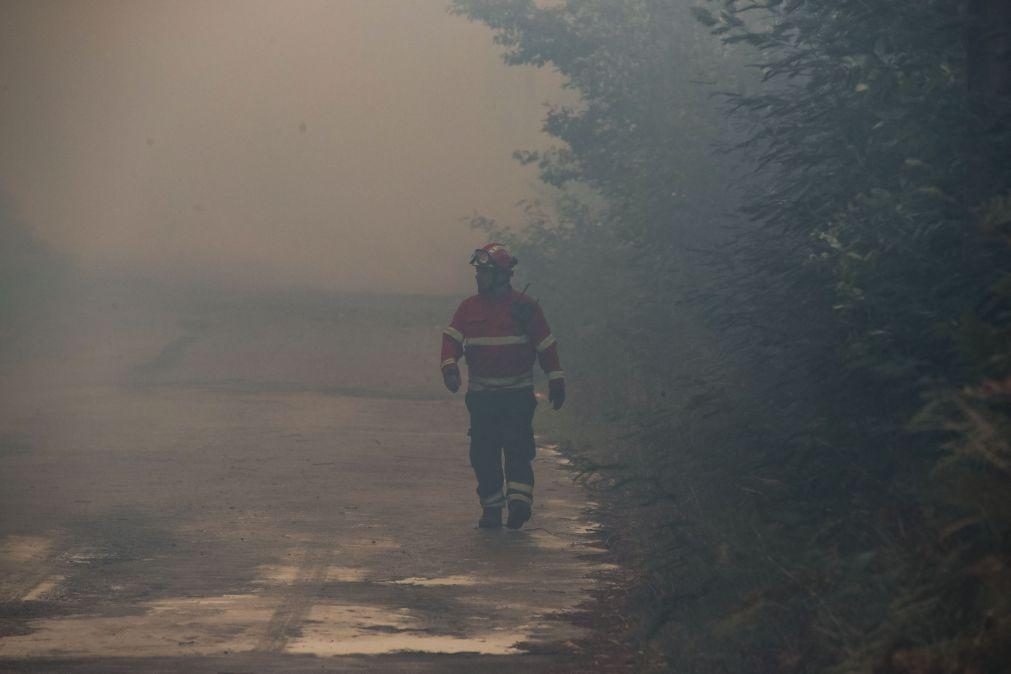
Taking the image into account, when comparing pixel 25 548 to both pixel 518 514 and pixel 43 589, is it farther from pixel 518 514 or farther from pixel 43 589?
pixel 518 514

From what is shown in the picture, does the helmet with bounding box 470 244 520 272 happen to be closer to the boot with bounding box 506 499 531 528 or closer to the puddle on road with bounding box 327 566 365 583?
the boot with bounding box 506 499 531 528

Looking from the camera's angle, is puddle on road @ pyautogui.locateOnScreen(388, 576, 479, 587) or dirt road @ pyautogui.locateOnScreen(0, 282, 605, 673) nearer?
dirt road @ pyautogui.locateOnScreen(0, 282, 605, 673)

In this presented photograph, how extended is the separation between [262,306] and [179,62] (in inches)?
1714

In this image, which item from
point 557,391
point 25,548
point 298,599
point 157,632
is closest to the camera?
point 157,632

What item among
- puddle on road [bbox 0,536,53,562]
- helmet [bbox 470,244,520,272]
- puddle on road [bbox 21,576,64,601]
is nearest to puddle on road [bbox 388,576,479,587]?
puddle on road [bbox 21,576,64,601]

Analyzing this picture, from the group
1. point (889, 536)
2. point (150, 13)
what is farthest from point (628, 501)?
point (150, 13)

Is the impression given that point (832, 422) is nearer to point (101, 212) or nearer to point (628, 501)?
point (628, 501)

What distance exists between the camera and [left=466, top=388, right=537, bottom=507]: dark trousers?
1374cm

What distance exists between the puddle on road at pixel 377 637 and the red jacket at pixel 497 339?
146 inches

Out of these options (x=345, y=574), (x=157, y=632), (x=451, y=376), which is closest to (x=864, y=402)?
(x=157, y=632)

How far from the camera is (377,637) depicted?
31.8ft

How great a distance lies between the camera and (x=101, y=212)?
70312 mm

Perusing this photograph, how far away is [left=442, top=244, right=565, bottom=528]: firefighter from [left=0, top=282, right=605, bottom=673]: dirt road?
1.77 ft

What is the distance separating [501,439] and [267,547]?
2.09m
